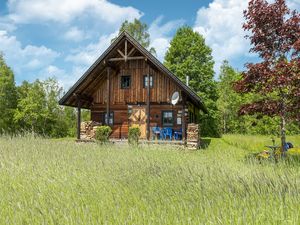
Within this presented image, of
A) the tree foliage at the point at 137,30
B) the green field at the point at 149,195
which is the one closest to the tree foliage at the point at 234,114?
the tree foliage at the point at 137,30

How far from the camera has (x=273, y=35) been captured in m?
10.7

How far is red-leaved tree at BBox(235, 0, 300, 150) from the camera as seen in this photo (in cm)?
981

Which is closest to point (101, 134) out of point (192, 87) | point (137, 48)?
point (137, 48)

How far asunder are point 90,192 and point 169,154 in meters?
3.96

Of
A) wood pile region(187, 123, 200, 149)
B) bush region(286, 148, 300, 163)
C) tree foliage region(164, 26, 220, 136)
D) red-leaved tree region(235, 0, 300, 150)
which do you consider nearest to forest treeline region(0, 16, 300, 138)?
tree foliage region(164, 26, 220, 136)

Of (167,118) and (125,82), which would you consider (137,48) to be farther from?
(167,118)

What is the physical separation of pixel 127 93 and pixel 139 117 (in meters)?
1.96

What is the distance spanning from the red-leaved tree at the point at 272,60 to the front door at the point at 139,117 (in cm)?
1076

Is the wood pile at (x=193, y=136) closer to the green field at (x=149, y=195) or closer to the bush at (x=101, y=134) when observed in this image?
the bush at (x=101, y=134)

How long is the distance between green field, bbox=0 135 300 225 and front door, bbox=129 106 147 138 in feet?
46.5

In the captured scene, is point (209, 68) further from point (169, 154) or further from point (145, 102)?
point (169, 154)

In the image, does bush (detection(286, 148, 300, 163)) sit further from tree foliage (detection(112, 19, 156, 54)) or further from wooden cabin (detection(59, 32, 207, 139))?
tree foliage (detection(112, 19, 156, 54))

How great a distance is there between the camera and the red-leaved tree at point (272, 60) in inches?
386

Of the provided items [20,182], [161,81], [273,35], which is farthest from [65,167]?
[161,81]
